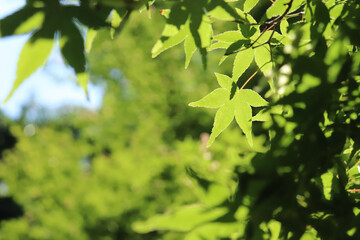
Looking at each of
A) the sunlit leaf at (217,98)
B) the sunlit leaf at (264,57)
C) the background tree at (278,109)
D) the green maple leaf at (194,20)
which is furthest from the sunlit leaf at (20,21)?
the sunlit leaf at (264,57)

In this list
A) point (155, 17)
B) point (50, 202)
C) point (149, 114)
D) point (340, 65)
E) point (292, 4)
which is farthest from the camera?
point (155, 17)

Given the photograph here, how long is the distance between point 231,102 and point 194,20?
0.83ft

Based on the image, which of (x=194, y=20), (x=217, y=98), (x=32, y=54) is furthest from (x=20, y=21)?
(x=217, y=98)

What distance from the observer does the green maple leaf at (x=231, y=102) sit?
810mm

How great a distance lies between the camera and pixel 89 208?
12.8 ft

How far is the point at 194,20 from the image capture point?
64cm

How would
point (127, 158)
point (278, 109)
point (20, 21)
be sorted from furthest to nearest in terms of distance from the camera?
1. point (127, 158)
2. point (278, 109)
3. point (20, 21)

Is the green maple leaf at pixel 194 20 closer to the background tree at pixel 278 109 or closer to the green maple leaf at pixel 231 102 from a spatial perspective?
the background tree at pixel 278 109

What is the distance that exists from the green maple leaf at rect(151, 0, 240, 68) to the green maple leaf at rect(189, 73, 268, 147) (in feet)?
0.55

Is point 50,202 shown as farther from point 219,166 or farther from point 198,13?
point 198,13

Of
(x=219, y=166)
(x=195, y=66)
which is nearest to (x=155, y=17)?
(x=195, y=66)

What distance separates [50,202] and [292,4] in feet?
13.2

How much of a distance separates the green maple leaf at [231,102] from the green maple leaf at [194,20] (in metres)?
0.17

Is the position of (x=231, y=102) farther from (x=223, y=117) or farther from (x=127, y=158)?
(x=127, y=158)
